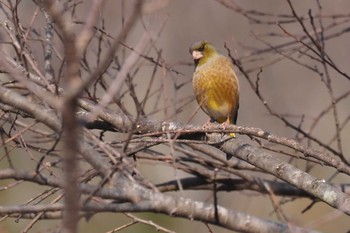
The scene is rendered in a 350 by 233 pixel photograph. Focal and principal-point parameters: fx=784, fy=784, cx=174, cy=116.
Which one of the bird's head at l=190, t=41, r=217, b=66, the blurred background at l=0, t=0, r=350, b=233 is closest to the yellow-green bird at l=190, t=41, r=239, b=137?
the bird's head at l=190, t=41, r=217, b=66

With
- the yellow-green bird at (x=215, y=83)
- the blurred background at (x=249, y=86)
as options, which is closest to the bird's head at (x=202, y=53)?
the yellow-green bird at (x=215, y=83)

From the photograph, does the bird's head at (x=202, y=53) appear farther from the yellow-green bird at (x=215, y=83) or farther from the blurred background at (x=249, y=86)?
the blurred background at (x=249, y=86)

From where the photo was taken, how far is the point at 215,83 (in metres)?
5.19

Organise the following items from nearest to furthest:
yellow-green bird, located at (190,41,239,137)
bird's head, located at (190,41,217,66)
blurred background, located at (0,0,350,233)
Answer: yellow-green bird, located at (190,41,239,137)
bird's head, located at (190,41,217,66)
blurred background, located at (0,0,350,233)

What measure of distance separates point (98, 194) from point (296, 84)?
10.7 m

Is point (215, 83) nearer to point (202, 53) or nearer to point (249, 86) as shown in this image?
point (202, 53)

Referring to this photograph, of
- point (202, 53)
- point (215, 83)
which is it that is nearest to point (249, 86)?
point (202, 53)

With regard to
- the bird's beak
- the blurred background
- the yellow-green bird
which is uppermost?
the blurred background

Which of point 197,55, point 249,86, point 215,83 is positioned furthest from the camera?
point 249,86

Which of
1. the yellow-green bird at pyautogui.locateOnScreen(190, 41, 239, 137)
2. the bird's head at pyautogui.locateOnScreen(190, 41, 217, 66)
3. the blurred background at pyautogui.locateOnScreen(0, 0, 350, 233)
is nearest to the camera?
the yellow-green bird at pyautogui.locateOnScreen(190, 41, 239, 137)

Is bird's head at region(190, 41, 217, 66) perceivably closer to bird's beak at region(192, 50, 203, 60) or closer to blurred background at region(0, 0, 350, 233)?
bird's beak at region(192, 50, 203, 60)

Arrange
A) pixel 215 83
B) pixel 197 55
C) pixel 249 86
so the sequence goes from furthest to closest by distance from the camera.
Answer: pixel 249 86
pixel 197 55
pixel 215 83

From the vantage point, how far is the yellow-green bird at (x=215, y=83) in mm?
5179

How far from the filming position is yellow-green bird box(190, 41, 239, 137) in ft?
17.0
